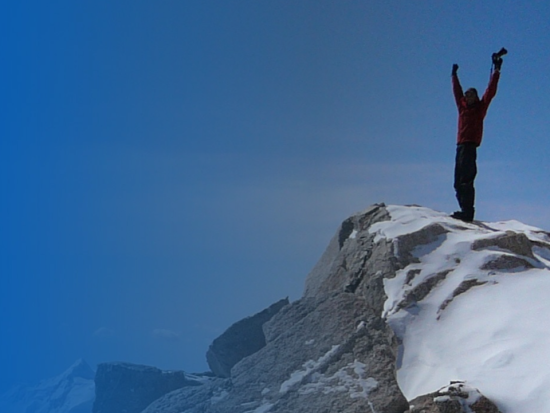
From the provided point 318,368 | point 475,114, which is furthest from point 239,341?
point 475,114

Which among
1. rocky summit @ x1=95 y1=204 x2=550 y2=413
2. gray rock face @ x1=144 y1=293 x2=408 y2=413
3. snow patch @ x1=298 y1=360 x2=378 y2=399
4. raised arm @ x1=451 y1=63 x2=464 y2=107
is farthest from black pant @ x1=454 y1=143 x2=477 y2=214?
snow patch @ x1=298 y1=360 x2=378 y2=399

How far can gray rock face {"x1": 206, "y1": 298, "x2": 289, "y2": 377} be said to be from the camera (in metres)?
22.4

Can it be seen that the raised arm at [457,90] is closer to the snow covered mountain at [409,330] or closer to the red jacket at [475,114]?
the red jacket at [475,114]

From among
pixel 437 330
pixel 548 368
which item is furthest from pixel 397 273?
pixel 548 368

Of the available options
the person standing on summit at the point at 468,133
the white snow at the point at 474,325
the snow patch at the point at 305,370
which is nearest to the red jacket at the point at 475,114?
the person standing on summit at the point at 468,133

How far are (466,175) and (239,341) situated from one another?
1333 centimetres

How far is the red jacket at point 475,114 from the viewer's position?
1248 cm

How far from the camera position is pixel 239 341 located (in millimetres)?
22641

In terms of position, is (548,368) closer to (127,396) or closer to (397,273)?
(397,273)

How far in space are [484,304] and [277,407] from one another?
4171 mm

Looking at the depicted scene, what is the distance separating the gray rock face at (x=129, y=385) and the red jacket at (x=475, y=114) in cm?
2379

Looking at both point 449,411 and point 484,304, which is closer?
point 449,411

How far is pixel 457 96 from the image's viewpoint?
12797 millimetres

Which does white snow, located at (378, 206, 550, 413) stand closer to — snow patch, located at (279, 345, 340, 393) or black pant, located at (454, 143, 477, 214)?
black pant, located at (454, 143, 477, 214)
